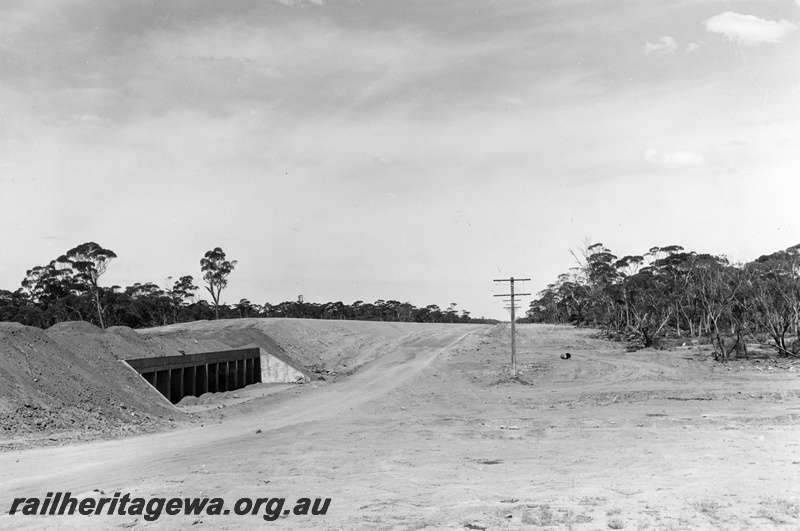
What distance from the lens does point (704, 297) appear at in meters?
58.8

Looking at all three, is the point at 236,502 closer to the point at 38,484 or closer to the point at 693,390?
the point at 38,484

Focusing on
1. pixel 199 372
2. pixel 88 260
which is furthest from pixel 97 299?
pixel 199 372

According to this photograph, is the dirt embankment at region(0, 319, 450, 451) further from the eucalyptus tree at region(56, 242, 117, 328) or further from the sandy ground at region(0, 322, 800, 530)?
the eucalyptus tree at region(56, 242, 117, 328)

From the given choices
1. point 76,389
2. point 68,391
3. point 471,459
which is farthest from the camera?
point 76,389

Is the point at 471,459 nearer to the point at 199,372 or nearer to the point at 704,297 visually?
the point at 199,372

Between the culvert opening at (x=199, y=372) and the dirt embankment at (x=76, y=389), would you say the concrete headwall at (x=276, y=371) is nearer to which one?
the culvert opening at (x=199, y=372)

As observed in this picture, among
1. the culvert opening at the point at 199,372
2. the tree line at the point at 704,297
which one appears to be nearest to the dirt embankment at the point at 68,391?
the culvert opening at the point at 199,372

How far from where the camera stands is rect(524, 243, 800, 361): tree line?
52188 mm

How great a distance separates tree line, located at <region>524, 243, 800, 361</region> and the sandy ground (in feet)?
52.9

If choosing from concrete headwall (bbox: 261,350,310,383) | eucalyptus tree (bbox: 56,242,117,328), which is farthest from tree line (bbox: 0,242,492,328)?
concrete headwall (bbox: 261,350,310,383)

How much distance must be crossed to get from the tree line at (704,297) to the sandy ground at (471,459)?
16.1m

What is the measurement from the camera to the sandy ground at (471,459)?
1205cm

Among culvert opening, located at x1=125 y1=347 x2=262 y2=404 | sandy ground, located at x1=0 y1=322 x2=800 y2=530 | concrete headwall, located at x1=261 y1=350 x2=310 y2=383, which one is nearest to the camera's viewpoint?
sandy ground, located at x1=0 y1=322 x2=800 y2=530

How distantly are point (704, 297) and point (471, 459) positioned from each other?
156 feet
